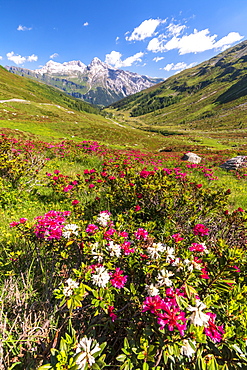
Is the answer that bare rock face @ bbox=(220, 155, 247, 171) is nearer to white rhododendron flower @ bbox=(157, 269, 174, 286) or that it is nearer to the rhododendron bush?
the rhododendron bush

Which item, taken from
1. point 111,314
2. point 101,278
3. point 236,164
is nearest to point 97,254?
point 101,278

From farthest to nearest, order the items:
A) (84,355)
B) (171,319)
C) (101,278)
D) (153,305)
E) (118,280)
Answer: (118,280)
(101,278)
(153,305)
(171,319)
(84,355)

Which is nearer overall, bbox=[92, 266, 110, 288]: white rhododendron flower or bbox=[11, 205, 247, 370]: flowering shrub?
bbox=[11, 205, 247, 370]: flowering shrub

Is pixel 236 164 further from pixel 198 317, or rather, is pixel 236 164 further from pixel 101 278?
pixel 101 278

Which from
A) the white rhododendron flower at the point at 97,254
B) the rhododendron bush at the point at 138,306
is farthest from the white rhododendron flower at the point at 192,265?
the white rhododendron flower at the point at 97,254

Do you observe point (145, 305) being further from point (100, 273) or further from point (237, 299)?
point (237, 299)

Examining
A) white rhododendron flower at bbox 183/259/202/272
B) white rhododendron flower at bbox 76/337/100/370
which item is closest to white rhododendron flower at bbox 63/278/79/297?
white rhododendron flower at bbox 76/337/100/370

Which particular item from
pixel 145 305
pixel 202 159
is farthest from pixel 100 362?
pixel 202 159

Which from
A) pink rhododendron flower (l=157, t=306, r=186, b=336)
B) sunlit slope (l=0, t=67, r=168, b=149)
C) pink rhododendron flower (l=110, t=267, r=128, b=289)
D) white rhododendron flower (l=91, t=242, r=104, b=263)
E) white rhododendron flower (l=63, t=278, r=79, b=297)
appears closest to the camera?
pink rhododendron flower (l=157, t=306, r=186, b=336)

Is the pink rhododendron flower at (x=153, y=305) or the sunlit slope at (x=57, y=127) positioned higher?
the sunlit slope at (x=57, y=127)

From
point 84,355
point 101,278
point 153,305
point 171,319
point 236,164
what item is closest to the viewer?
point 84,355

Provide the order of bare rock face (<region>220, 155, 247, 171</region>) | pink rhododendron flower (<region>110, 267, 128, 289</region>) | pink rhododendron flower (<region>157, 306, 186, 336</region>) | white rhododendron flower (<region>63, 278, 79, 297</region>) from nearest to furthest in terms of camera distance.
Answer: pink rhododendron flower (<region>157, 306, 186, 336</region>)
white rhododendron flower (<region>63, 278, 79, 297</region>)
pink rhododendron flower (<region>110, 267, 128, 289</region>)
bare rock face (<region>220, 155, 247, 171</region>)

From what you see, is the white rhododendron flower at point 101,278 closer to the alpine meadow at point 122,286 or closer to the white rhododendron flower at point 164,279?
the alpine meadow at point 122,286

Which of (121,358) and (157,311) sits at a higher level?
(157,311)
